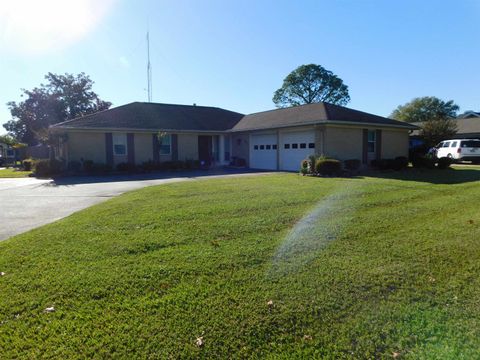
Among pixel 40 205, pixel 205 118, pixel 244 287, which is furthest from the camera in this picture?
pixel 205 118

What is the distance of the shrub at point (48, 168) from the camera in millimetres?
18156

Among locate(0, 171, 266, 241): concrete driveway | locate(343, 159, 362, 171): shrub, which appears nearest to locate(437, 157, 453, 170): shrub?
locate(343, 159, 362, 171): shrub

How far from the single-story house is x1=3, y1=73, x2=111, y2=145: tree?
82.2ft

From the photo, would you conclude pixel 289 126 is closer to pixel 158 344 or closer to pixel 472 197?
pixel 472 197

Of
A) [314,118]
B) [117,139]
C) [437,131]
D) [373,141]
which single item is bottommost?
[373,141]

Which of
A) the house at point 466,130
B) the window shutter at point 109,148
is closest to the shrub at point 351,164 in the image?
the window shutter at point 109,148

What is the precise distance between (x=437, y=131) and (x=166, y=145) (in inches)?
876

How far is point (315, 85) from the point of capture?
52.2 meters

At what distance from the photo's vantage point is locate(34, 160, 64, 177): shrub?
59.6 ft

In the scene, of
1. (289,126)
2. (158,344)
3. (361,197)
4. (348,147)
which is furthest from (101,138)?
(158,344)

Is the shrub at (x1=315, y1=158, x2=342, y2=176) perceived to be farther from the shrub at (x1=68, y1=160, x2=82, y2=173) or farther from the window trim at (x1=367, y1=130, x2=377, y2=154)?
the shrub at (x1=68, y1=160, x2=82, y2=173)

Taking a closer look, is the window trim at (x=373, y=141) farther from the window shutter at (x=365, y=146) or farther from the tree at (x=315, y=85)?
the tree at (x=315, y=85)

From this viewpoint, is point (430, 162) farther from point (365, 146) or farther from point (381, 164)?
point (365, 146)

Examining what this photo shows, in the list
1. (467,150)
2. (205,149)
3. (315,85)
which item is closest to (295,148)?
(205,149)
